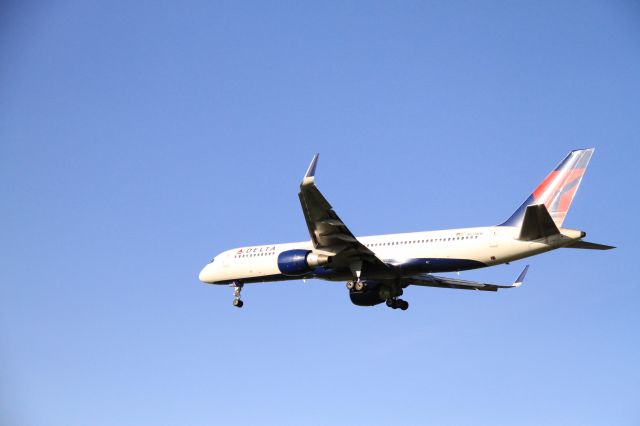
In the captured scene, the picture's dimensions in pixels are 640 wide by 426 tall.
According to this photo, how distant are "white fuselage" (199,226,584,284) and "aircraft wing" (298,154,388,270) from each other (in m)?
1.39

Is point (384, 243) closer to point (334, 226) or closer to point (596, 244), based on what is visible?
point (334, 226)

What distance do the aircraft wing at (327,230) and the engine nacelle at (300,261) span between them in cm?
50

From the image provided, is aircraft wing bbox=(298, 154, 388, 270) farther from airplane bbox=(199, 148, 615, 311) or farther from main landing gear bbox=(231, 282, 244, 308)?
main landing gear bbox=(231, 282, 244, 308)

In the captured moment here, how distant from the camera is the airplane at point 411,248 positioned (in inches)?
1598

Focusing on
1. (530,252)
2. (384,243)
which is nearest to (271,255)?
(384,243)

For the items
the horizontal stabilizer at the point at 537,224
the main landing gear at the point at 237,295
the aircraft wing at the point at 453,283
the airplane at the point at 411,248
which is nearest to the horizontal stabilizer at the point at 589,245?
the airplane at the point at 411,248

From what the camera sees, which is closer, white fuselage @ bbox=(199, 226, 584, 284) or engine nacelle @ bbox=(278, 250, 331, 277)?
white fuselage @ bbox=(199, 226, 584, 284)

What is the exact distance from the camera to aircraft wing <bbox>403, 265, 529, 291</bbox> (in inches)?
1941

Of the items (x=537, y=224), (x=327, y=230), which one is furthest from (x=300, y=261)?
(x=537, y=224)

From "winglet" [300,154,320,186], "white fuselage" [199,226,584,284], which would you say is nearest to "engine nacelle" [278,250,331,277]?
"white fuselage" [199,226,584,284]

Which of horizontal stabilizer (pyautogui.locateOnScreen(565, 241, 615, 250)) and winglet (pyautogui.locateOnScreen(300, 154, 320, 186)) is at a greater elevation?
winglet (pyautogui.locateOnScreen(300, 154, 320, 186))

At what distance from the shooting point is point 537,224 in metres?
39.5

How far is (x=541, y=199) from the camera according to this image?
43094 millimetres

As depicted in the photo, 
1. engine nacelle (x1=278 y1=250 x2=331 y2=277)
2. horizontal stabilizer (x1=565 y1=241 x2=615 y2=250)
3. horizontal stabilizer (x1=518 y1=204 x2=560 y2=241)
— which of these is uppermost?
engine nacelle (x1=278 y1=250 x2=331 y2=277)
